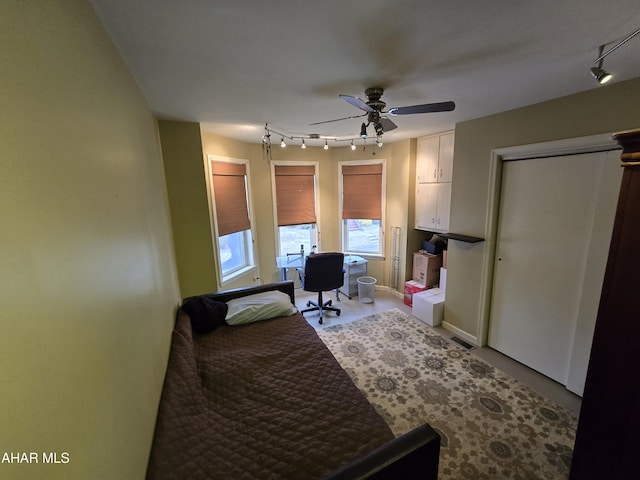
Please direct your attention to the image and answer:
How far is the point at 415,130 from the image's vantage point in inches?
128

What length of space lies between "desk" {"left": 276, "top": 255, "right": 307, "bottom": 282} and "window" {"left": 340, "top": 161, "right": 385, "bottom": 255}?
37.1 inches

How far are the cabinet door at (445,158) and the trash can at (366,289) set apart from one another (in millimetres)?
1827

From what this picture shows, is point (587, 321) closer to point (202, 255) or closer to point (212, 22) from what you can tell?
point (212, 22)

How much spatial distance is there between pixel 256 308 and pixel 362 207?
2.75 m

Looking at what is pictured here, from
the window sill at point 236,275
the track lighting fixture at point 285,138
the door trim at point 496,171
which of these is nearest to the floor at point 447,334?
the door trim at point 496,171

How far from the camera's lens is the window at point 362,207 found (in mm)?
4355

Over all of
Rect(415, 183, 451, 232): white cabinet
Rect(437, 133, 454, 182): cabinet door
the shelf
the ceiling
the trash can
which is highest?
the ceiling

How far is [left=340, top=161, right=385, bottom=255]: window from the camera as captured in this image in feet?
14.3

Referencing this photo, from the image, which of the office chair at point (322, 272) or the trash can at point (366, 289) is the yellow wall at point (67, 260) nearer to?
the office chair at point (322, 272)

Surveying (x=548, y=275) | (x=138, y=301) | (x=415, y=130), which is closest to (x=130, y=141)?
(x=138, y=301)

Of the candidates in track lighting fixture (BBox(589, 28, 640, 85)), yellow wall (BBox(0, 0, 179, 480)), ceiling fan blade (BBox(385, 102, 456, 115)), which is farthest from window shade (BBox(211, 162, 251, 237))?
track lighting fixture (BBox(589, 28, 640, 85))

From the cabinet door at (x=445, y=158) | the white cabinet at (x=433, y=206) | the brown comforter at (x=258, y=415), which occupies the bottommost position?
the brown comforter at (x=258, y=415)

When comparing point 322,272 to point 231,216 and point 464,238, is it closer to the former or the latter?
point 231,216

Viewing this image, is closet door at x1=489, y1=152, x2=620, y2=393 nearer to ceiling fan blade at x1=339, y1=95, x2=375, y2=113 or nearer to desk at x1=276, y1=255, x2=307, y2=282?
ceiling fan blade at x1=339, y1=95, x2=375, y2=113
